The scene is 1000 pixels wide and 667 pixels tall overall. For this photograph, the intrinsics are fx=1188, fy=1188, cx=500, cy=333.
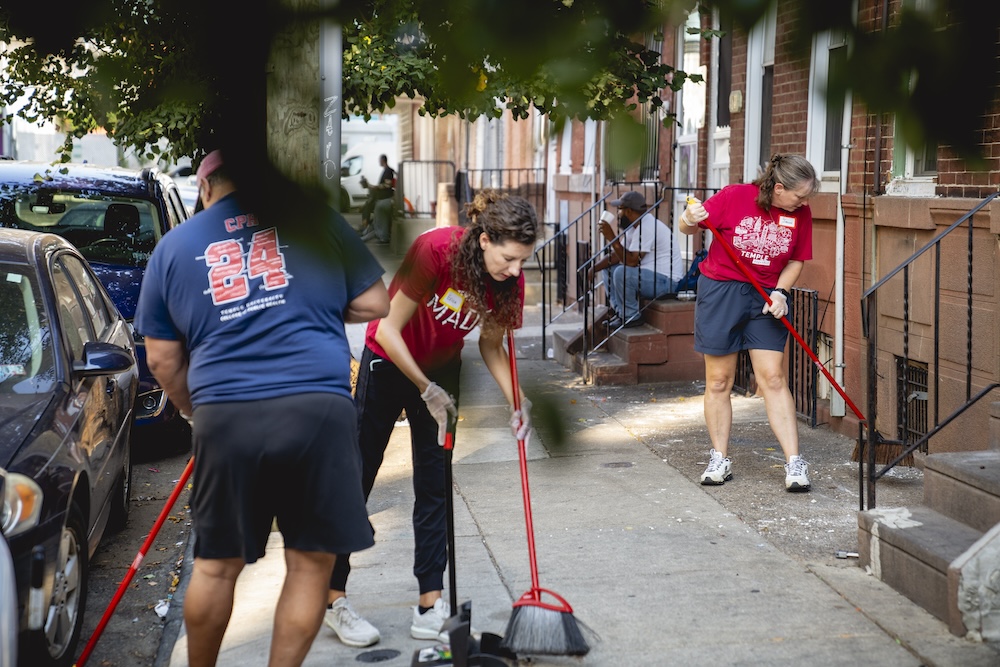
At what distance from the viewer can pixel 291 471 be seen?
321 centimetres

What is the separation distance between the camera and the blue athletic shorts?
6418 millimetres

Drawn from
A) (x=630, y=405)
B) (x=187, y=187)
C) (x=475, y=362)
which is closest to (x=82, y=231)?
(x=630, y=405)

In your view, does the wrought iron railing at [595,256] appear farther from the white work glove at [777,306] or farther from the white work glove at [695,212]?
the white work glove at [777,306]

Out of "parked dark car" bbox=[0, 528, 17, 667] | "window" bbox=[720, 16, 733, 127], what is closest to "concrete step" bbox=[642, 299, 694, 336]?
"window" bbox=[720, 16, 733, 127]

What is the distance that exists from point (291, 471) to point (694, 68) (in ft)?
26.3

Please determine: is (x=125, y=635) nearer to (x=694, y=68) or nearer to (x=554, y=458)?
(x=554, y=458)

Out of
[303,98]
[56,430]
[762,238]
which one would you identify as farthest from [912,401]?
[303,98]

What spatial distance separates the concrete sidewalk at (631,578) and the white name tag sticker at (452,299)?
328 mm

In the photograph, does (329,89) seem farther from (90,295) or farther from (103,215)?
(103,215)

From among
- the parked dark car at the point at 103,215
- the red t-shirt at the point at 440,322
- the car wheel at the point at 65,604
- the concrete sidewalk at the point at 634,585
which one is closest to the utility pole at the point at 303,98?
the concrete sidewalk at the point at 634,585

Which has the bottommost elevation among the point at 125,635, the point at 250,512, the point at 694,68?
the point at 125,635

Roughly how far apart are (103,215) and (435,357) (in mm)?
5079

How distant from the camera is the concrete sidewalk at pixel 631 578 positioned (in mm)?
4191

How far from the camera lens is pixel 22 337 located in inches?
192
